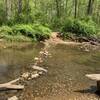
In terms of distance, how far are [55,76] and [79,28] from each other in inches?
633

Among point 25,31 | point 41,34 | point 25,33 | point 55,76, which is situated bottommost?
point 41,34

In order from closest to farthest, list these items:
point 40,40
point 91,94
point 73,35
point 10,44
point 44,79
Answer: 1. point 91,94
2. point 44,79
3. point 10,44
4. point 40,40
5. point 73,35

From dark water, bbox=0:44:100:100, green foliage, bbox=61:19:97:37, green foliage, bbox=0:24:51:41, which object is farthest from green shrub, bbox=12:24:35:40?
dark water, bbox=0:44:100:100

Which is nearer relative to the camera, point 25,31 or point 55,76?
point 55,76

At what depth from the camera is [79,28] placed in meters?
27.0

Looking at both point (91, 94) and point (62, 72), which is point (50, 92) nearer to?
point (91, 94)

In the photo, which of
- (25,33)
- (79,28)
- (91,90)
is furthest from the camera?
(79,28)

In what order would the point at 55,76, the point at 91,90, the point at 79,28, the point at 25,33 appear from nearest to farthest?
1. the point at 91,90
2. the point at 55,76
3. the point at 25,33
4. the point at 79,28

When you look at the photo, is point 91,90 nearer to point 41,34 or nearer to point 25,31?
point 41,34

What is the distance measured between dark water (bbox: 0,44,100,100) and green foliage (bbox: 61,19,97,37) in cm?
1020

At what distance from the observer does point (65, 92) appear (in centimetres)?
957

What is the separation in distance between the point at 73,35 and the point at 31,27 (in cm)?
444

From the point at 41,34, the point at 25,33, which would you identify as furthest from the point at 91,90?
the point at 25,33

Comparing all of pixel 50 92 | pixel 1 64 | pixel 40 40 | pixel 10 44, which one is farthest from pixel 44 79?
pixel 40 40
